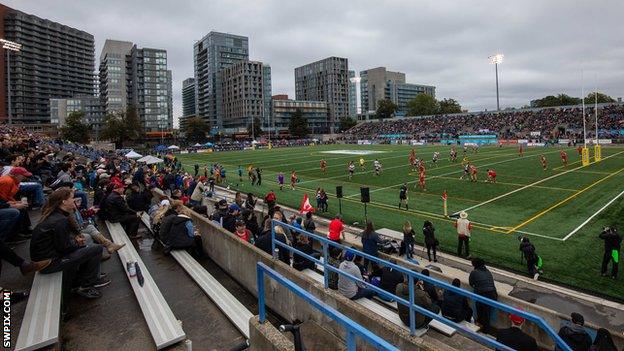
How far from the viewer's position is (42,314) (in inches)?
188

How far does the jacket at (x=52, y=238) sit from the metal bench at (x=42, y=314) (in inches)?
13.8

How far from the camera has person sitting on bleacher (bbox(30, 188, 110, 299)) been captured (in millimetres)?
5324

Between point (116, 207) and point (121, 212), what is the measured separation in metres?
0.18

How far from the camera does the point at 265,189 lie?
30.5 m

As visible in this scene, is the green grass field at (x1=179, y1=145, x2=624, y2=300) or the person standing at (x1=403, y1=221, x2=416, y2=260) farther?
the green grass field at (x1=179, y1=145, x2=624, y2=300)

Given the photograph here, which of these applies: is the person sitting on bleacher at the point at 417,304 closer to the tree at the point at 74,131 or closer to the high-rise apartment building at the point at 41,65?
the tree at the point at 74,131

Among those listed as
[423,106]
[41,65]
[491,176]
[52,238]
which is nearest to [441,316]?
[52,238]

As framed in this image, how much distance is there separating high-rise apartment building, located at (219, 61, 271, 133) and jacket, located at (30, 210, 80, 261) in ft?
510

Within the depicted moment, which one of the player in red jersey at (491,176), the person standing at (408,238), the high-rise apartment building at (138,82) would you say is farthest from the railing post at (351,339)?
the high-rise apartment building at (138,82)

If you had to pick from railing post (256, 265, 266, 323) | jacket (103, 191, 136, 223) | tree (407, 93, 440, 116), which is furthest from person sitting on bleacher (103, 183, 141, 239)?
tree (407, 93, 440, 116)

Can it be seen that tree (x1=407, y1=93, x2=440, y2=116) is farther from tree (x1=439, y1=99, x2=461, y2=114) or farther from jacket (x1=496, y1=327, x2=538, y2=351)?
jacket (x1=496, y1=327, x2=538, y2=351)

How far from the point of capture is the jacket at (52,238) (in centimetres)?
530

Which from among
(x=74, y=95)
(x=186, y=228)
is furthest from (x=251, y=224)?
(x=74, y=95)

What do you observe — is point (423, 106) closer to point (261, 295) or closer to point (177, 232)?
point (177, 232)
